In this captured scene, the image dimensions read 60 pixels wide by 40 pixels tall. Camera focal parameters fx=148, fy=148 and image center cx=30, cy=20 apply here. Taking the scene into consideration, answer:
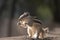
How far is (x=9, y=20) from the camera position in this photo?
3.21ft

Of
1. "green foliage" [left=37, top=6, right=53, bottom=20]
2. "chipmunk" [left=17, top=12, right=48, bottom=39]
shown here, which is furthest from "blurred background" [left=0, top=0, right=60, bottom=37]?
"chipmunk" [left=17, top=12, right=48, bottom=39]

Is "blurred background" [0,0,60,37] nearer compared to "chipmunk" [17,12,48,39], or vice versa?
"chipmunk" [17,12,48,39]

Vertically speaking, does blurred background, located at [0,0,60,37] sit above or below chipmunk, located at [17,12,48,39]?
above

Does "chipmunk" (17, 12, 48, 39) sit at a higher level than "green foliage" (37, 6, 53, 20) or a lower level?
lower

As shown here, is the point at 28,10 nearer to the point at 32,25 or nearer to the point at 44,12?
the point at 44,12

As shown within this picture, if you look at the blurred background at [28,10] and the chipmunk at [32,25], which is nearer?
the chipmunk at [32,25]

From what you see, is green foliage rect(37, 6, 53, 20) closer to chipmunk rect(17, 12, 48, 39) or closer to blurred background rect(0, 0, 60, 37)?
blurred background rect(0, 0, 60, 37)

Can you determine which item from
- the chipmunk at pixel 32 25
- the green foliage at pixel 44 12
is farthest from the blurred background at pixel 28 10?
the chipmunk at pixel 32 25

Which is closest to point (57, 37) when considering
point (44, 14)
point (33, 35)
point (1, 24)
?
point (33, 35)

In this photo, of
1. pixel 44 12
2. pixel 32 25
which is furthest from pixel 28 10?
pixel 32 25

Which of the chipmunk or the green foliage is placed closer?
the chipmunk

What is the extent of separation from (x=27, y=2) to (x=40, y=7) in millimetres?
93

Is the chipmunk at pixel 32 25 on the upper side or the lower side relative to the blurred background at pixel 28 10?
lower

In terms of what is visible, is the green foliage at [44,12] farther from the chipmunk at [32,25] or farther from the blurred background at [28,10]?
the chipmunk at [32,25]
